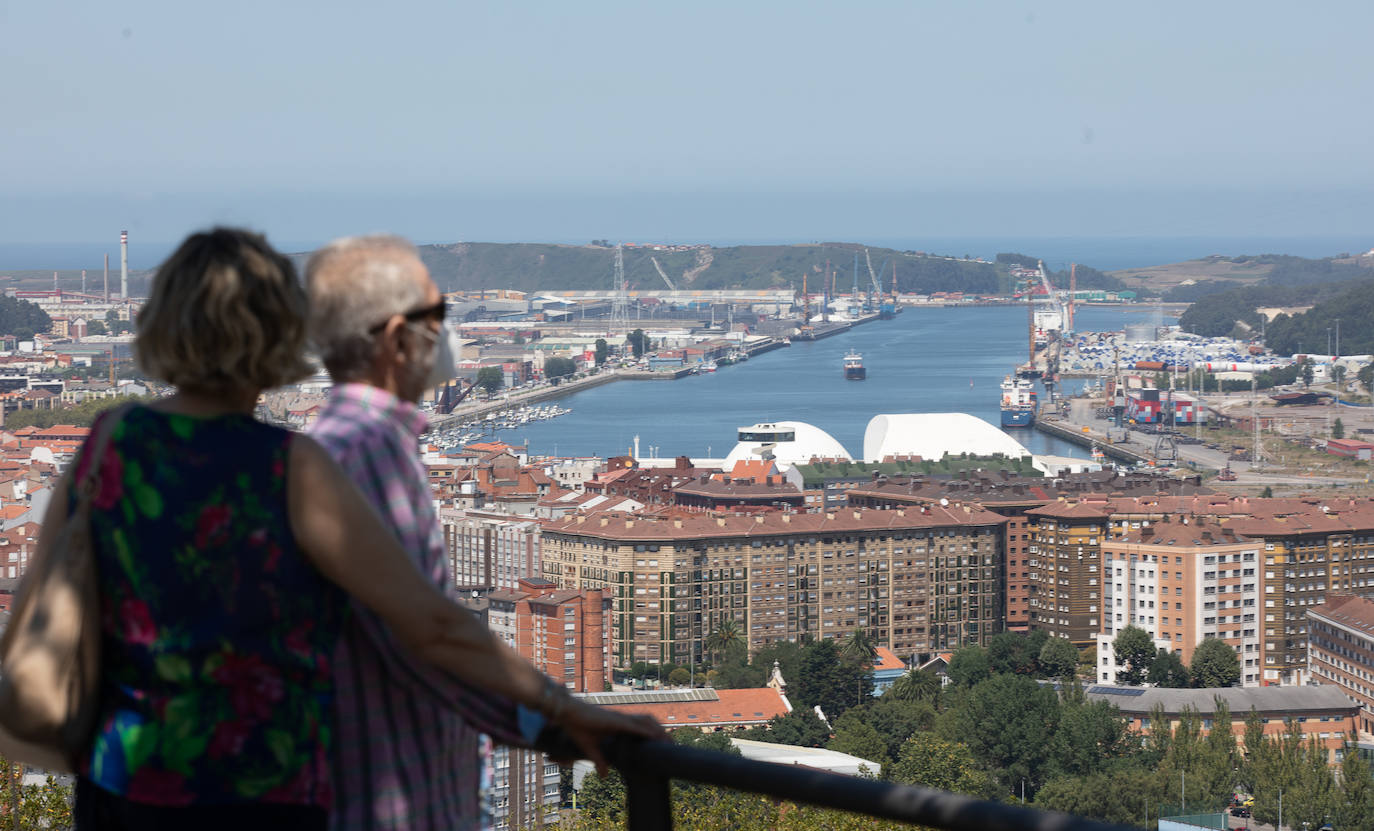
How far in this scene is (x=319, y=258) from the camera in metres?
0.60

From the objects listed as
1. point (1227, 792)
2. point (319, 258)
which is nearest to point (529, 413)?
point (1227, 792)

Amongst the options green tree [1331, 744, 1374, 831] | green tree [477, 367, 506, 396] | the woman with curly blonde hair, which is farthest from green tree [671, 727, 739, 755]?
green tree [477, 367, 506, 396]

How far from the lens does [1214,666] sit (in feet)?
37.8


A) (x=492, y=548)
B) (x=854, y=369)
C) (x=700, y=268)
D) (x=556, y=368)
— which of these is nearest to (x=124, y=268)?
(x=556, y=368)

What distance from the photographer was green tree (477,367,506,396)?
116ft

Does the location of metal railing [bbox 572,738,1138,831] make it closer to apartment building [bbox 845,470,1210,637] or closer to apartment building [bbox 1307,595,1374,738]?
apartment building [bbox 1307,595,1374,738]

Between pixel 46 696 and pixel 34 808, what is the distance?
4.97 ft

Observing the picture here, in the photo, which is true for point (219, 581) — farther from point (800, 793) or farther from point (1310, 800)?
point (1310, 800)

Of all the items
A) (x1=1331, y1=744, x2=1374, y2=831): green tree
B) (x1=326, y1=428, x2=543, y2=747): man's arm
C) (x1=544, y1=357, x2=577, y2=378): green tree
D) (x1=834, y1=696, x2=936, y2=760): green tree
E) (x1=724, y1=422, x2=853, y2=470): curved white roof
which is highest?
(x1=326, y1=428, x2=543, y2=747): man's arm

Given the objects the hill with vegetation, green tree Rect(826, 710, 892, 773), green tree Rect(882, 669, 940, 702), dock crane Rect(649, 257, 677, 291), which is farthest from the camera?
dock crane Rect(649, 257, 677, 291)

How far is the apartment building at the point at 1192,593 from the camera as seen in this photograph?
12.7 metres

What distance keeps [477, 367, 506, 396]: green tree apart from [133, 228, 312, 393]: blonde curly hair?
34683 mm

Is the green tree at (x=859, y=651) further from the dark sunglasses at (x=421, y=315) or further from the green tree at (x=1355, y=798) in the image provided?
the dark sunglasses at (x=421, y=315)

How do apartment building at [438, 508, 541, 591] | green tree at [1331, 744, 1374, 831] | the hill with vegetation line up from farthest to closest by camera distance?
the hill with vegetation, apartment building at [438, 508, 541, 591], green tree at [1331, 744, 1374, 831]
